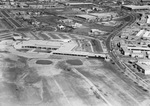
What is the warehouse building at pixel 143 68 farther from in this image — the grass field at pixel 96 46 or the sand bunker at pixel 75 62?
the grass field at pixel 96 46

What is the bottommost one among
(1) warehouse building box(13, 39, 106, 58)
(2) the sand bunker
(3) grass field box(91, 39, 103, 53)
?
(3) grass field box(91, 39, 103, 53)

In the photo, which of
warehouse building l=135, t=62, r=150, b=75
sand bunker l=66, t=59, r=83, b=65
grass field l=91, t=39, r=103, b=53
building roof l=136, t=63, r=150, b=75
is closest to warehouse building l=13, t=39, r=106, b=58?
sand bunker l=66, t=59, r=83, b=65

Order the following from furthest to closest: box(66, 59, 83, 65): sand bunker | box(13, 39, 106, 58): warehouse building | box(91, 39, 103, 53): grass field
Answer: box(91, 39, 103, 53): grass field
box(13, 39, 106, 58): warehouse building
box(66, 59, 83, 65): sand bunker

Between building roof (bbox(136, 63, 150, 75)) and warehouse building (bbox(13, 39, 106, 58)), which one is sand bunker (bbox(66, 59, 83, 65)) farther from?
Answer: building roof (bbox(136, 63, 150, 75))

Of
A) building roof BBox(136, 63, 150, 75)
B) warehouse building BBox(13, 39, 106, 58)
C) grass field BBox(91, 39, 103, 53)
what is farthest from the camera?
grass field BBox(91, 39, 103, 53)

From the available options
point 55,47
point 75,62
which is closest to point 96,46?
point 55,47

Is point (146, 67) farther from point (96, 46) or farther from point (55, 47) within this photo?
point (55, 47)

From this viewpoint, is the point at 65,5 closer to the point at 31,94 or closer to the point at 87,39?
the point at 87,39

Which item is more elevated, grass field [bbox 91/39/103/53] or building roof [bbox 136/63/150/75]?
building roof [bbox 136/63/150/75]

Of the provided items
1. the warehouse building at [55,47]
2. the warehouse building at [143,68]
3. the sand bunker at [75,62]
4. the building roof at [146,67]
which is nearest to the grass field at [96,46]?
the warehouse building at [55,47]

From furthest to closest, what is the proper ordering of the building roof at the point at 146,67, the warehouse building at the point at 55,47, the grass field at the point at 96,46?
the grass field at the point at 96,46 < the warehouse building at the point at 55,47 < the building roof at the point at 146,67

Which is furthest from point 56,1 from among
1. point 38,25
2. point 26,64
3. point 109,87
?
point 109,87
